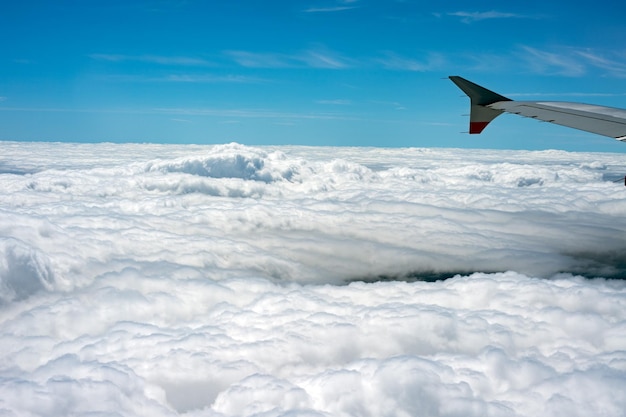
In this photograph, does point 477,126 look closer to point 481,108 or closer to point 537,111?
point 481,108

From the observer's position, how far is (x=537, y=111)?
1956 centimetres

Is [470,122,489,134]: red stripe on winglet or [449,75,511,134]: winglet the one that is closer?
[449,75,511,134]: winglet

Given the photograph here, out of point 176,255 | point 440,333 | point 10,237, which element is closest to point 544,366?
point 440,333

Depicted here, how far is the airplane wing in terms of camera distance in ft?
54.6

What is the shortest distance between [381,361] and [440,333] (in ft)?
43.4

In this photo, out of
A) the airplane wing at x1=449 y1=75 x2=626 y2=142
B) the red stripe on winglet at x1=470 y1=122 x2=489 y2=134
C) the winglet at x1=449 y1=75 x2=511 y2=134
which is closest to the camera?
the airplane wing at x1=449 y1=75 x2=626 y2=142

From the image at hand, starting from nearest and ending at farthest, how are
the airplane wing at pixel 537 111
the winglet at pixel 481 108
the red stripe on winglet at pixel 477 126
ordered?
the airplane wing at pixel 537 111, the winglet at pixel 481 108, the red stripe on winglet at pixel 477 126

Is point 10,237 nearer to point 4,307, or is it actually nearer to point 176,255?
point 4,307

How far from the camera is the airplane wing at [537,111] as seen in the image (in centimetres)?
1666

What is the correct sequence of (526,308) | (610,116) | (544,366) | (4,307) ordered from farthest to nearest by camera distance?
(4,307) < (526,308) < (544,366) < (610,116)

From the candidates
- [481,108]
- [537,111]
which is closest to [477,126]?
[481,108]

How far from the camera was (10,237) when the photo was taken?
16275cm

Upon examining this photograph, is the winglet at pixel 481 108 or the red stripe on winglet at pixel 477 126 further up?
the winglet at pixel 481 108

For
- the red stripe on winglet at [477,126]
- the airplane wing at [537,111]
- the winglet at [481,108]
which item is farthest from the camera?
the red stripe on winglet at [477,126]
